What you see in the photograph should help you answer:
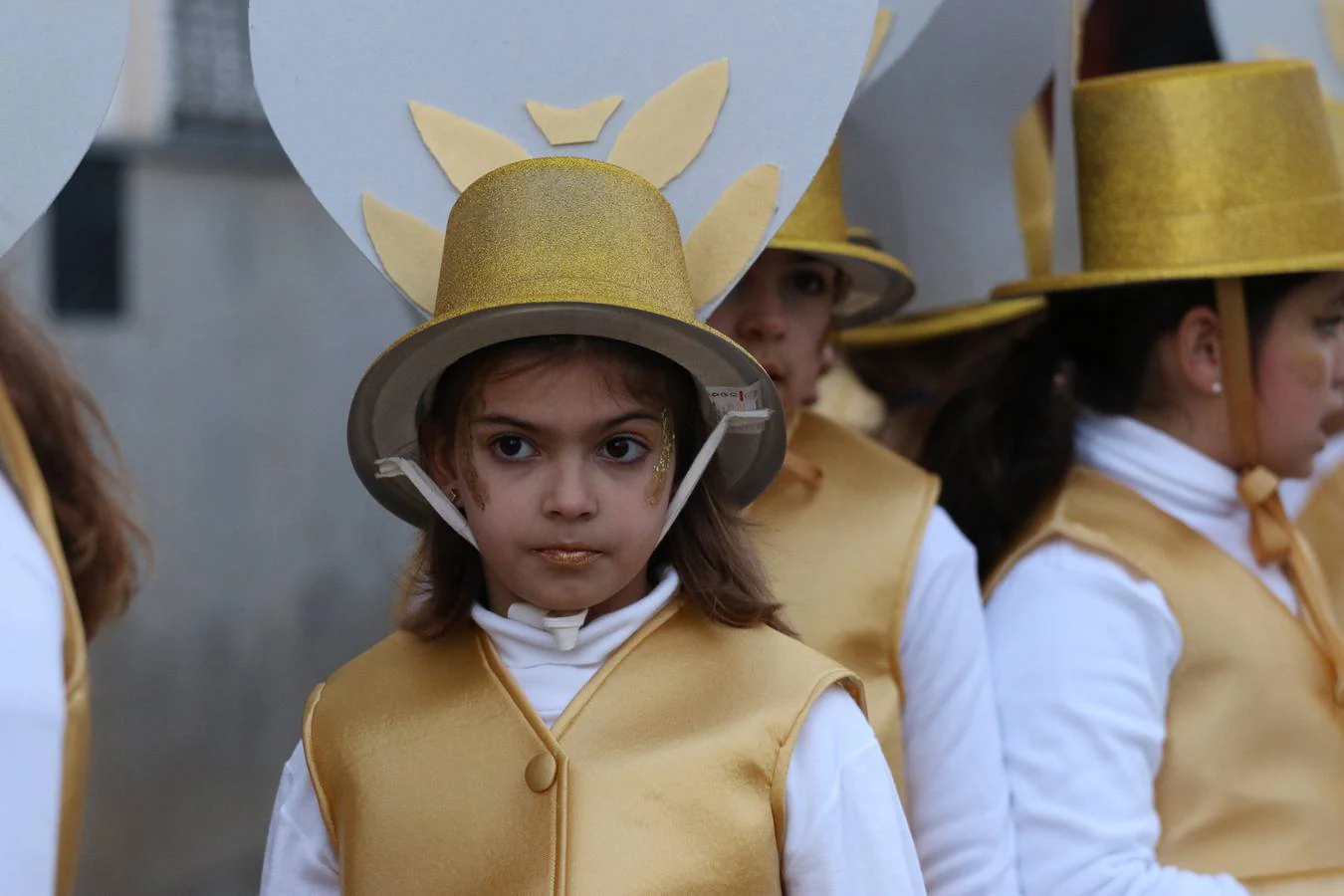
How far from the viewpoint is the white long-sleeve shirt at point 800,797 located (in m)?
1.81

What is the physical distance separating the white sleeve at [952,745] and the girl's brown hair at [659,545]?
0.46 meters

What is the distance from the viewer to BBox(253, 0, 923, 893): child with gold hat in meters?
1.82

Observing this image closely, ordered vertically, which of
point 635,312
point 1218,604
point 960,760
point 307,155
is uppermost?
point 307,155

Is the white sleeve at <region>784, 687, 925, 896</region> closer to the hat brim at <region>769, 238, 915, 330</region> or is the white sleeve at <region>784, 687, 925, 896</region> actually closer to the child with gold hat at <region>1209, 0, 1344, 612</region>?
the hat brim at <region>769, 238, 915, 330</region>

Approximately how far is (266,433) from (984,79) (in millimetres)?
4583

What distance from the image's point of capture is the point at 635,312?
181 centimetres

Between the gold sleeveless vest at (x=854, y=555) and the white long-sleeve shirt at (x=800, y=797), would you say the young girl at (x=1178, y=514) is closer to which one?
the gold sleeveless vest at (x=854, y=555)

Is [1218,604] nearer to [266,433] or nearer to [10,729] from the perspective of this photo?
[10,729]

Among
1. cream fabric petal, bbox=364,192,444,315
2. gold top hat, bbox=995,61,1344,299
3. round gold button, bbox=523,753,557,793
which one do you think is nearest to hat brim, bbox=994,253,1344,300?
gold top hat, bbox=995,61,1344,299

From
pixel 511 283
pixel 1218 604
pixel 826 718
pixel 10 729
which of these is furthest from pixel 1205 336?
pixel 10 729

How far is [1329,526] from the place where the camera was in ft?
9.96

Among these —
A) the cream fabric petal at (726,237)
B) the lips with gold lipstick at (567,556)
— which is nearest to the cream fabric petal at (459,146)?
the cream fabric petal at (726,237)

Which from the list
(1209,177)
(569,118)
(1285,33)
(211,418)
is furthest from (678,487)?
(211,418)

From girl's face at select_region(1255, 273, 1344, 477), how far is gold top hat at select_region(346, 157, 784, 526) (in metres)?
0.99
